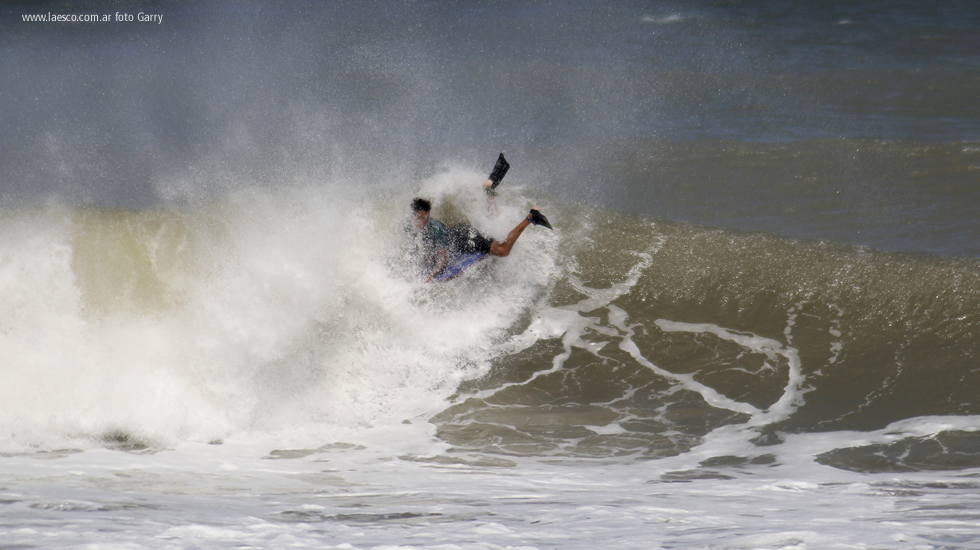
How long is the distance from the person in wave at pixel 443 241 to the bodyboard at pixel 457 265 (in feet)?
0.12

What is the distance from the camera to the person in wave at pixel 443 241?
→ 8812 mm

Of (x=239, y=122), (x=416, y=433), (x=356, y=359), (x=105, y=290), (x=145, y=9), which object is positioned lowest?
(x=416, y=433)

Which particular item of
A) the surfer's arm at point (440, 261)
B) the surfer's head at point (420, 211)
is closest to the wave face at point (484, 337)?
the surfer's arm at point (440, 261)

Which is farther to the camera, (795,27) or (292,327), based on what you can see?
(795,27)

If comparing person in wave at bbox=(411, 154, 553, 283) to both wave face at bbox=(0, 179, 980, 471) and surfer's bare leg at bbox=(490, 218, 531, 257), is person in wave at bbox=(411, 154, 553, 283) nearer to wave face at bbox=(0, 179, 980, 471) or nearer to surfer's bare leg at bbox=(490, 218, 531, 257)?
surfer's bare leg at bbox=(490, 218, 531, 257)

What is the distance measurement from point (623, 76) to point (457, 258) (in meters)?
10.6

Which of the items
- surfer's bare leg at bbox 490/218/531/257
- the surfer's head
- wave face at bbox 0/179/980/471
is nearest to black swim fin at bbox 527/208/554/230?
surfer's bare leg at bbox 490/218/531/257

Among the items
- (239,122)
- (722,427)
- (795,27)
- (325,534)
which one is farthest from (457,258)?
(795,27)

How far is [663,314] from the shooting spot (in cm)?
895

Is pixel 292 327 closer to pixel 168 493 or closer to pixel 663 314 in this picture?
pixel 168 493

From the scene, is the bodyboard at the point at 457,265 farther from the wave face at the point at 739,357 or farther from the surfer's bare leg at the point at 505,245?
the wave face at the point at 739,357

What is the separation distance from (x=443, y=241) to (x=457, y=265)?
33cm

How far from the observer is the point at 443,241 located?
8867 millimetres

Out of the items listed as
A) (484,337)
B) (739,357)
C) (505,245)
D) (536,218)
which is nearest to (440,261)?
(505,245)
